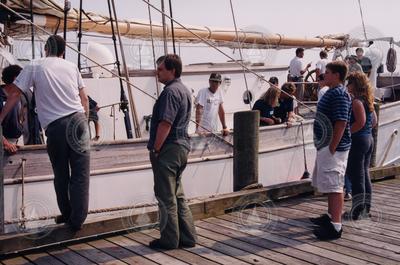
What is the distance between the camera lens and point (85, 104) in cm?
463

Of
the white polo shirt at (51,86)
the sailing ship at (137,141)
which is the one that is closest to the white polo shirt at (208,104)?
the sailing ship at (137,141)

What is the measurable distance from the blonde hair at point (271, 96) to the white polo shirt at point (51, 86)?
166 inches

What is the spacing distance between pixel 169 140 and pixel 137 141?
83.9 inches

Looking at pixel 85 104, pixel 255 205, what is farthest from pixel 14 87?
pixel 255 205

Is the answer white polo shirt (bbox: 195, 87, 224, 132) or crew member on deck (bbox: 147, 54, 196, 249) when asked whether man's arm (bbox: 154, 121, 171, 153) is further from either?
white polo shirt (bbox: 195, 87, 224, 132)

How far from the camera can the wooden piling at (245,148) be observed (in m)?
6.29

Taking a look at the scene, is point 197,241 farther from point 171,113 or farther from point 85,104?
point 85,104

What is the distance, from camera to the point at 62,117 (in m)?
4.36

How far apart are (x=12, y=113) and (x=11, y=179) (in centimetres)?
68

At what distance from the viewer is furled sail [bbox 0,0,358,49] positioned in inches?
342

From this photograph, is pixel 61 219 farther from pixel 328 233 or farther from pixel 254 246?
pixel 328 233

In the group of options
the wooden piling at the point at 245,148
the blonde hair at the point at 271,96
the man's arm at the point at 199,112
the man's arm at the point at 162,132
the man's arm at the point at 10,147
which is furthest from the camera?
the blonde hair at the point at 271,96

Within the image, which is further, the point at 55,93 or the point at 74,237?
the point at 74,237

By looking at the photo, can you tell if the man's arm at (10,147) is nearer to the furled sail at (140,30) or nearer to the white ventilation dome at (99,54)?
the furled sail at (140,30)
